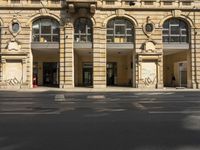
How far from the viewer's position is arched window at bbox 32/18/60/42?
37.6 meters

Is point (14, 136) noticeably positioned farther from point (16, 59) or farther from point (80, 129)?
point (16, 59)

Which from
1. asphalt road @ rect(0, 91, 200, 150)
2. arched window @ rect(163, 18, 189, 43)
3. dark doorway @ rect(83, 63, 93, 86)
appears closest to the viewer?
asphalt road @ rect(0, 91, 200, 150)

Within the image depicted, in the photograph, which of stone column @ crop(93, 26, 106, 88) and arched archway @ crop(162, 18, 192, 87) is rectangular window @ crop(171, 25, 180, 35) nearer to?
arched archway @ crop(162, 18, 192, 87)

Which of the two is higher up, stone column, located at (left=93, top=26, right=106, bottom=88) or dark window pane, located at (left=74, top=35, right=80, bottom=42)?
dark window pane, located at (left=74, top=35, right=80, bottom=42)

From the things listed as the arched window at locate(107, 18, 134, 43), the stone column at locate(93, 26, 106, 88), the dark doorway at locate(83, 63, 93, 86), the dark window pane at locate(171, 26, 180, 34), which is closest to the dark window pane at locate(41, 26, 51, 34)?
the stone column at locate(93, 26, 106, 88)

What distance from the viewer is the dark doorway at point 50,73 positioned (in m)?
44.7

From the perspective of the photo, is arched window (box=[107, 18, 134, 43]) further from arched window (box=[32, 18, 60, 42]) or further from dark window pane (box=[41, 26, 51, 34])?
dark window pane (box=[41, 26, 51, 34])

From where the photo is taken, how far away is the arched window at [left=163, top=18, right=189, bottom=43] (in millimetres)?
38500

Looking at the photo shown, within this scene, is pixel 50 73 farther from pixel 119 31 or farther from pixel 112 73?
pixel 119 31

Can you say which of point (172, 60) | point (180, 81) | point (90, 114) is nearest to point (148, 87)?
point (180, 81)

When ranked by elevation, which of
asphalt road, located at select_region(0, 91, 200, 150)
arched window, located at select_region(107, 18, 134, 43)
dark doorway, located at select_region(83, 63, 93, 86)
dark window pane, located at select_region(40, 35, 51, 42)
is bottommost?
asphalt road, located at select_region(0, 91, 200, 150)

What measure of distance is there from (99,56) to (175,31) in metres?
7.82

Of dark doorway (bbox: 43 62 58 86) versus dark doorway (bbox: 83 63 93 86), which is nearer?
dark doorway (bbox: 43 62 58 86)

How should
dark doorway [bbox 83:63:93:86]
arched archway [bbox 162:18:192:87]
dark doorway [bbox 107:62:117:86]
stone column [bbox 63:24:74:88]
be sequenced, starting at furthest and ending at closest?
1. dark doorway [bbox 107:62:117:86]
2. dark doorway [bbox 83:63:93:86]
3. arched archway [bbox 162:18:192:87]
4. stone column [bbox 63:24:74:88]
